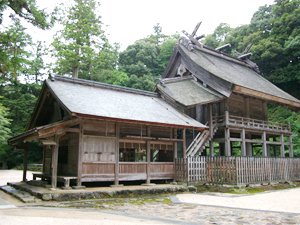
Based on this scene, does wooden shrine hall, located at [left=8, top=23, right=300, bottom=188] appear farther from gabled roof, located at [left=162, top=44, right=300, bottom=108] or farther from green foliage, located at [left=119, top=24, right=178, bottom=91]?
green foliage, located at [left=119, top=24, right=178, bottom=91]

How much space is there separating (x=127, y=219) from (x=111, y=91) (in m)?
9.93

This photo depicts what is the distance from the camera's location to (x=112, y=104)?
13.5 m

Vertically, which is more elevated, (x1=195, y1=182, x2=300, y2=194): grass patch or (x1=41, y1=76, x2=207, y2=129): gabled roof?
(x1=41, y1=76, x2=207, y2=129): gabled roof

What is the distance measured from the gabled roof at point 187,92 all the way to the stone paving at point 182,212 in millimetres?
7885

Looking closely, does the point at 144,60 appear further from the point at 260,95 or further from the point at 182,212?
the point at 182,212

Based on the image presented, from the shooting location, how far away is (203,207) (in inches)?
375

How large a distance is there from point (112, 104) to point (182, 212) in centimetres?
689

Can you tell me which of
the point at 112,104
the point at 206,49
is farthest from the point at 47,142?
the point at 206,49

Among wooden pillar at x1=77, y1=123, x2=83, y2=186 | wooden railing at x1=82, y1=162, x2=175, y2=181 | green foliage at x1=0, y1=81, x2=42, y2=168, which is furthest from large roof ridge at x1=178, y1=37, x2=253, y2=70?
green foliage at x1=0, y1=81, x2=42, y2=168

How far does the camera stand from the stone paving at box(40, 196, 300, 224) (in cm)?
720

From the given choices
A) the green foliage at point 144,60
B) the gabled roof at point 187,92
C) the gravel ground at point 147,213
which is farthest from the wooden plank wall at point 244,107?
the green foliage at point 144,60

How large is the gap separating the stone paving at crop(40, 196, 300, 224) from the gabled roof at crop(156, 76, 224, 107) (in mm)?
7885

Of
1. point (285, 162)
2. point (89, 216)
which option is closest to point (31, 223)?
point (89, 216)

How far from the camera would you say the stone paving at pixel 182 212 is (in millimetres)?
7199
